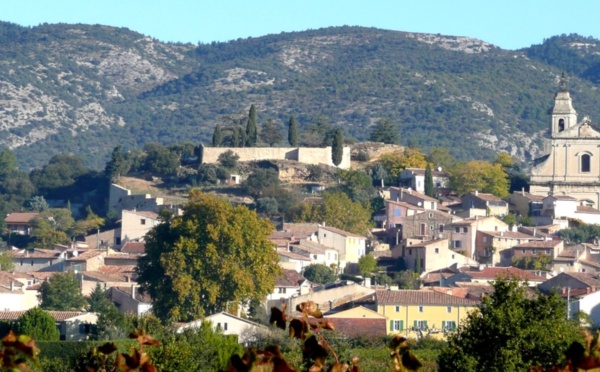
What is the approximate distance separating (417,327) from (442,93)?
454 feet

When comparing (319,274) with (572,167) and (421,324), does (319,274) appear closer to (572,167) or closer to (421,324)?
(421,324)

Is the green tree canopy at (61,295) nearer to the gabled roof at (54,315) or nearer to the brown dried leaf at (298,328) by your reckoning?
the gabled roof at (54,315)

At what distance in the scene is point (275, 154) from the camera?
306 ft

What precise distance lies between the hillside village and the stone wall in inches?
2.9

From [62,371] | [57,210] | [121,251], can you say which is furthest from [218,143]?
[62,371]

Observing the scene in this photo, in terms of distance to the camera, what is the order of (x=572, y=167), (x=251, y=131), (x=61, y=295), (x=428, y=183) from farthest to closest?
(x=251, y=131) < (x=572, y=167) < (x=428, y=183) < (x=61, y=295)

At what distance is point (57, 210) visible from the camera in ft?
310

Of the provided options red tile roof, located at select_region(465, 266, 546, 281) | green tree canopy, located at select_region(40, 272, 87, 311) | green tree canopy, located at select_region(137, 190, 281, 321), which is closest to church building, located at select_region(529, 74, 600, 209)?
red tile roof, located at select_region(465, 266, 546, 281)

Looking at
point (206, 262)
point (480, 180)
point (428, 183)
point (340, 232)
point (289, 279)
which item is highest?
point (480, 180)

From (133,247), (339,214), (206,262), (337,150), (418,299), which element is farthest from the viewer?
(337,150)

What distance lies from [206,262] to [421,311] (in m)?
7.71

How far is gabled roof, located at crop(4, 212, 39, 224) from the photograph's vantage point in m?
91.5

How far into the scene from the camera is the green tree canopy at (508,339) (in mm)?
31938

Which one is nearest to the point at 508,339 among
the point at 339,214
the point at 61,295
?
the point at 61,295
